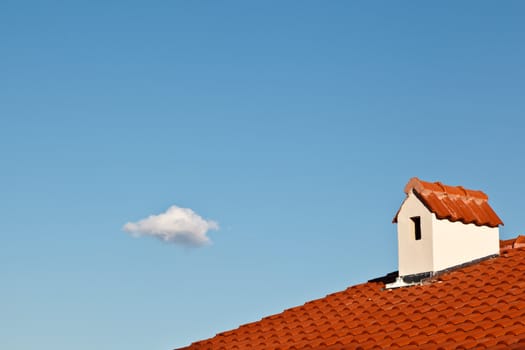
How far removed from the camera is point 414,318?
1137cm

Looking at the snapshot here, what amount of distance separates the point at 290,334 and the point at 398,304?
5.51 ft

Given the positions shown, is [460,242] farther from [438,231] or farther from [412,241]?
[412,241]

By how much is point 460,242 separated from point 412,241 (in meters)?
0.79

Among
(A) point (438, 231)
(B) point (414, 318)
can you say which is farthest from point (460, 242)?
(B) point (414, 318)

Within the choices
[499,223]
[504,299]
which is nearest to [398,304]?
[504,299]

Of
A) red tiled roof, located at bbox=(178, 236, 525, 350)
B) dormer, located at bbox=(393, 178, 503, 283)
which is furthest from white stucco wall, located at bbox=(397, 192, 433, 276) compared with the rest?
red tiled roof, located at bbox=(178, 236, 525, 350)

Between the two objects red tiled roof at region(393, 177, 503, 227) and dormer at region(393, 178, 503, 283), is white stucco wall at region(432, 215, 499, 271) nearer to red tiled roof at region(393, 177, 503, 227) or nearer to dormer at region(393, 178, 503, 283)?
dormer at region(393, 178, 503, 283)

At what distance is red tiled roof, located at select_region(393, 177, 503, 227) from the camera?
13711 mm

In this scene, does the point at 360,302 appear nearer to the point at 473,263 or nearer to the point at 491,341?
the point at 473,263

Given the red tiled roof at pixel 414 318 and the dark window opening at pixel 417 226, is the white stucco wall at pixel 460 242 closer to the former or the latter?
the red tiled roof at pixel 414 318

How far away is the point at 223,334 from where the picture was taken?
46.1ft

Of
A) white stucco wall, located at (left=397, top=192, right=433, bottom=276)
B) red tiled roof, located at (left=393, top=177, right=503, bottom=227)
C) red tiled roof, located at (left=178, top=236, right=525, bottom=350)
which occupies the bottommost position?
red tiled roof, located at (left=178, top=236, right=525, bottom=350)

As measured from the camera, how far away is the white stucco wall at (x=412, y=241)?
13547 mm

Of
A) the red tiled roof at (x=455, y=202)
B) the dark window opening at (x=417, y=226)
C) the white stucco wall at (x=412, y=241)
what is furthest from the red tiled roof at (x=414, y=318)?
the dark window opening at (x=417, y=226)
